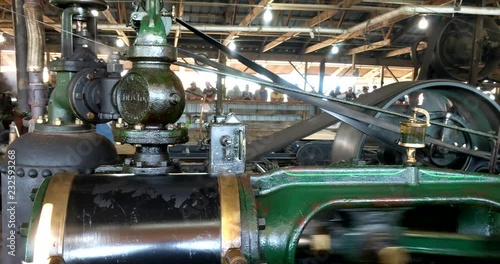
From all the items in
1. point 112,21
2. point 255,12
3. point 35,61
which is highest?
point 255,12

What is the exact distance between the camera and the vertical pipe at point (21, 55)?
10.6 feet

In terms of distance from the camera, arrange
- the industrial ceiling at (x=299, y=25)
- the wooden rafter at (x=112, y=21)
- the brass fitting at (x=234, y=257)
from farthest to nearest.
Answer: the wooden rafter at (x=112, y=21), the industrial ceiling at (x=299, y=25), the brass fitting at (x=234, y=257)

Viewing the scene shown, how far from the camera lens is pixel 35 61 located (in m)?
2.38

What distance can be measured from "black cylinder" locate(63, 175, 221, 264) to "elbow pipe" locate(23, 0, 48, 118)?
53.9 inches

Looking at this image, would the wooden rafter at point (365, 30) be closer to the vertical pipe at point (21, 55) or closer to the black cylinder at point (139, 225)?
the vertical pipe at point (21, 55)

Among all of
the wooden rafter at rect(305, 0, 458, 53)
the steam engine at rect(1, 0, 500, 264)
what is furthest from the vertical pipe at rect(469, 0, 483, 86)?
the steam engine at rect(1, 0, 500, 264)

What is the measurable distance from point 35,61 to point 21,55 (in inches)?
45.1

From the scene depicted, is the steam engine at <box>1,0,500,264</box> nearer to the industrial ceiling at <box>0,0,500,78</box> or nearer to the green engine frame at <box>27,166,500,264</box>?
the green engine frame at <box>27,166,500,264</box>

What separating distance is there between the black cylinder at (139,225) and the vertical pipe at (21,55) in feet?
8.71

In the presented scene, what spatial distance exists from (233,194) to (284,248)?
0.62 ft

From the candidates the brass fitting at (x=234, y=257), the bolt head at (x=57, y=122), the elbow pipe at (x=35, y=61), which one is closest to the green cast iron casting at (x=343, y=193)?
the brass fitting at (x=234, y=257)

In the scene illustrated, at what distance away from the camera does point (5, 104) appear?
3348 millimetres

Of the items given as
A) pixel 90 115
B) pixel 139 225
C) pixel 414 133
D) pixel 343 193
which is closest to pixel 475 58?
pixel 414 133

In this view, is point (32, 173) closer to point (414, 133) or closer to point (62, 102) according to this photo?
point (62, 102)
